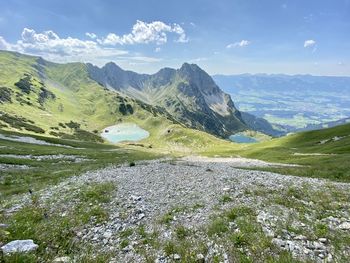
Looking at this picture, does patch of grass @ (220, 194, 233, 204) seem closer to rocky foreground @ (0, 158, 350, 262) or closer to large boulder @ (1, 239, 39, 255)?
rocky foreground @ (0, 158, 350, 262)

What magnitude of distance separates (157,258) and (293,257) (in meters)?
6.11

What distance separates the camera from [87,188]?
22.3 metres

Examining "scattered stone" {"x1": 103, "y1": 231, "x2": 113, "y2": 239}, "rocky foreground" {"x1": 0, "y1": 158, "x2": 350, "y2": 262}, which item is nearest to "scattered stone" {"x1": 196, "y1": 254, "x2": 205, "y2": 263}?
"rocky foreground" {"x1": 0, "y1": 158, "x2": 350, "y2": 262}

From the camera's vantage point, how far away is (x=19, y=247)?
1142cm

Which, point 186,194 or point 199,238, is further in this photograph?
point 186,194

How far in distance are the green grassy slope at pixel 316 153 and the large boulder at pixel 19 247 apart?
113ft

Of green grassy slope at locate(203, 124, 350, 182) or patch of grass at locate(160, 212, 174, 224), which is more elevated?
patch of grass at locate(160, 212, 174, 224)

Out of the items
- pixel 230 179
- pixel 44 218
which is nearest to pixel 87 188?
pixel 44 218

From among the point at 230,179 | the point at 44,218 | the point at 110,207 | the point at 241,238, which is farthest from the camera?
the point at 230,179

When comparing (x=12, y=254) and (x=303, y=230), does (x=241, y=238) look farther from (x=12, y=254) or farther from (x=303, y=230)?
(x=12, y=254)

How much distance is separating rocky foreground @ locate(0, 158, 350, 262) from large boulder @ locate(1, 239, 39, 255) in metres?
1.04

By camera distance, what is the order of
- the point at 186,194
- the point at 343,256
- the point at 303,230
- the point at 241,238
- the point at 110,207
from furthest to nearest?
the point at 186,194
the point at 110,207
the point at 303,230
the point at 241,238
the point at 343,256

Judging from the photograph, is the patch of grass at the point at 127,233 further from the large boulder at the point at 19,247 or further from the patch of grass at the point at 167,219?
the large boulder at the point at 19,247

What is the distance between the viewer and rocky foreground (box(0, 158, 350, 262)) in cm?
1248
